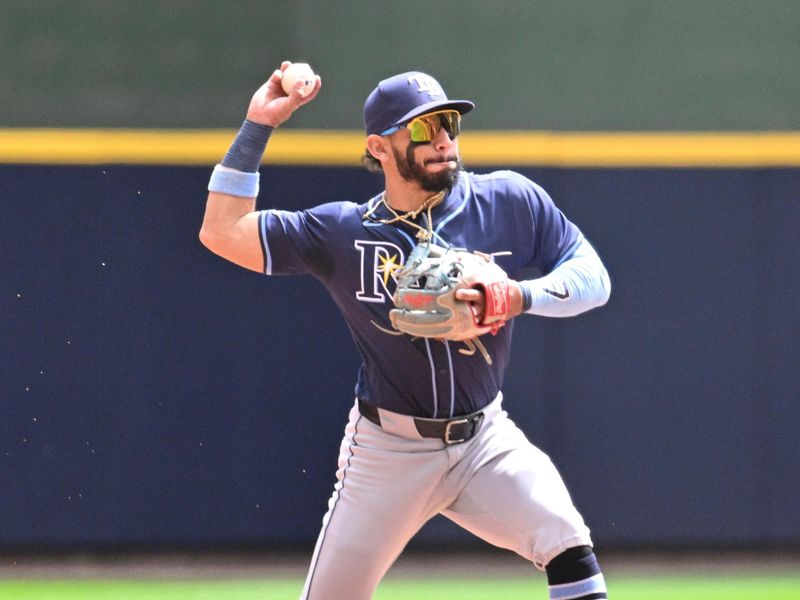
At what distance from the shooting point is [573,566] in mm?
3482

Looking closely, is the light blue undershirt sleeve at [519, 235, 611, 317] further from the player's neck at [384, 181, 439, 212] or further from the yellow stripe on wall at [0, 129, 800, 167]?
the yellow stripe on wall at [0, 129, 800, 167]

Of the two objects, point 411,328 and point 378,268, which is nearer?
point 411,328

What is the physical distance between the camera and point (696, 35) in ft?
19.0

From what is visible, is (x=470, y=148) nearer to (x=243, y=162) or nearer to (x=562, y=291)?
(x=243, y=162)

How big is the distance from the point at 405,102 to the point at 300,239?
1.67 feet

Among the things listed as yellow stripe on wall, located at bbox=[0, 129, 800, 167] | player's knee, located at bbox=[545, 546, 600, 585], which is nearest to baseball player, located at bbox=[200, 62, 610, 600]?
player's knee, located at bbox=[545, 546, 600, 585]

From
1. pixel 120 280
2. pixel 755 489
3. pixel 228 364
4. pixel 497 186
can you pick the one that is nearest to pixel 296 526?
pixel 228 364

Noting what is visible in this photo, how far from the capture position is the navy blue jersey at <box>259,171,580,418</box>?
3729mm

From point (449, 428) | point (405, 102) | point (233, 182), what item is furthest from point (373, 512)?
point (405, 102)

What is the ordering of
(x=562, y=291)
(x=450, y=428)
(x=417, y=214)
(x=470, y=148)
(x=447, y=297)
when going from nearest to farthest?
(x=447, y=297), (x=562, y=291), (x=450, y=428), (x=417, y=214), (x=470, y=148)

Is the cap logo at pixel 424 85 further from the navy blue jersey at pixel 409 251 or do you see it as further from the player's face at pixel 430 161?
the navy blue jersey at pixel 409 251

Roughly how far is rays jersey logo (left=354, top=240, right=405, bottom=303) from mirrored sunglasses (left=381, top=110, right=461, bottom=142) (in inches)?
12.7

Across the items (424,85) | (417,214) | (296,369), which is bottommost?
(296,369)

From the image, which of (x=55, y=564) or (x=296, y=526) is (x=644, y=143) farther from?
(x=55, y=564)
